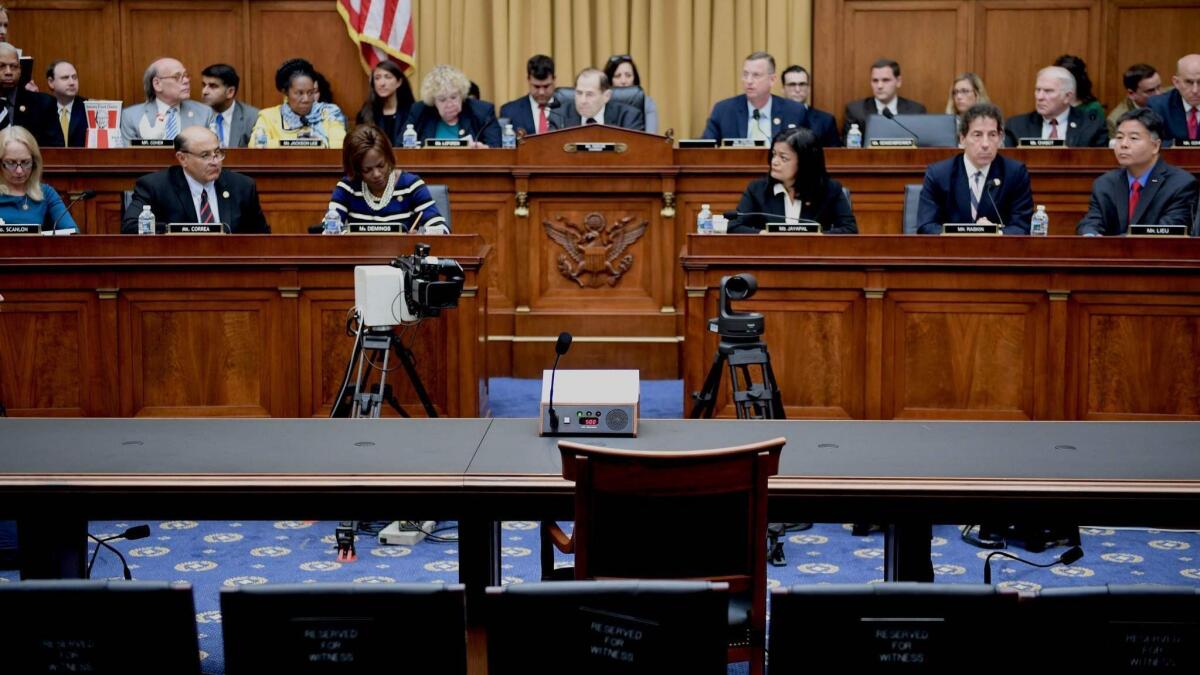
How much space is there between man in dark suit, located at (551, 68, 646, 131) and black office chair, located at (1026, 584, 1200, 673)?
557cm

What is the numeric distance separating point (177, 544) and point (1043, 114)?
17.4 feet

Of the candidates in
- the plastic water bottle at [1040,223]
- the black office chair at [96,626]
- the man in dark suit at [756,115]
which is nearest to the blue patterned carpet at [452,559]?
the plastic water bottle at [1040,223]

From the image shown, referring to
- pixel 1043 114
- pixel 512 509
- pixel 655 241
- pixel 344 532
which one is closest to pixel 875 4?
pixel 1043 114

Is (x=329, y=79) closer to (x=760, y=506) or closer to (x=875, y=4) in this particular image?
(x=875, y=4)

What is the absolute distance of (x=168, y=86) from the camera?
7.45 m

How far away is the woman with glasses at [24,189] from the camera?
555 centimetres

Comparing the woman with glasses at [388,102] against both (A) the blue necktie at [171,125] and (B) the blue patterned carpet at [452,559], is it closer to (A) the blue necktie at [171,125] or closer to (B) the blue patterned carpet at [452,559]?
(A) the blue necktie at [171,125]

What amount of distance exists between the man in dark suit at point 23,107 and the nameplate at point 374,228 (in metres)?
3.03

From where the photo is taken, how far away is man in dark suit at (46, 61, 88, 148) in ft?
25.0

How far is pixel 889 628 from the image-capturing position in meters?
1.73

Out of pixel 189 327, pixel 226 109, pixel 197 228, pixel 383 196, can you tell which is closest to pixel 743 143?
pixel 383 196

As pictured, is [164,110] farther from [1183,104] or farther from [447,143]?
[1183,104]

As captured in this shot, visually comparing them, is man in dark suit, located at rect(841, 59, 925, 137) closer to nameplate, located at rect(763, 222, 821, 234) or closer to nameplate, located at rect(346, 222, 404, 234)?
nameplate, located at rect(763, 222, 821, 234)

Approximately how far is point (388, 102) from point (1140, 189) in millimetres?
4177
